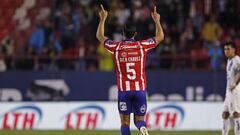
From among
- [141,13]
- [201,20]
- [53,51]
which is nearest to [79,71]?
[53,51]

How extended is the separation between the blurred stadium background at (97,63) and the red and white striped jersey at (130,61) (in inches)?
277

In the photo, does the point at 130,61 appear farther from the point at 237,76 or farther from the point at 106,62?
the point at 106,62

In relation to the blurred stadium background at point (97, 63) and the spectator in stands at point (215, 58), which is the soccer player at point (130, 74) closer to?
the blurred stadium background at point (97, 63)

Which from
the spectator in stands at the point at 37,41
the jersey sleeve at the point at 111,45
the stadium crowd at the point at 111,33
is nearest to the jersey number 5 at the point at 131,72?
the jersey sleeve at the point at 111,45

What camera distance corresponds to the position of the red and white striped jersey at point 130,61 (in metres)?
13.2

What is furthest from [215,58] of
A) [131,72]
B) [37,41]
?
[131,72]

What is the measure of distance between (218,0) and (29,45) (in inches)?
246

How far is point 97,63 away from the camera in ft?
76.9

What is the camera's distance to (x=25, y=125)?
2058 cm

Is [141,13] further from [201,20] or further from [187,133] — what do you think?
[187,133]

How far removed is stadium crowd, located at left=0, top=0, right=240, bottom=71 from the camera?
23.1 meters

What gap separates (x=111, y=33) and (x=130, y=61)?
1070cm

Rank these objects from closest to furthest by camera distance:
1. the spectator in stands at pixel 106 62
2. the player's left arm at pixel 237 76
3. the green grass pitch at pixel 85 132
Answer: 1. the player's left arm at pixel 237 76
2. the green grass pitch at pixel 85 132
3. the spectator in stands at pixel 106 62

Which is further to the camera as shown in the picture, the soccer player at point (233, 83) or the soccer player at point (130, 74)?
the soccer player at point (233, 83)
